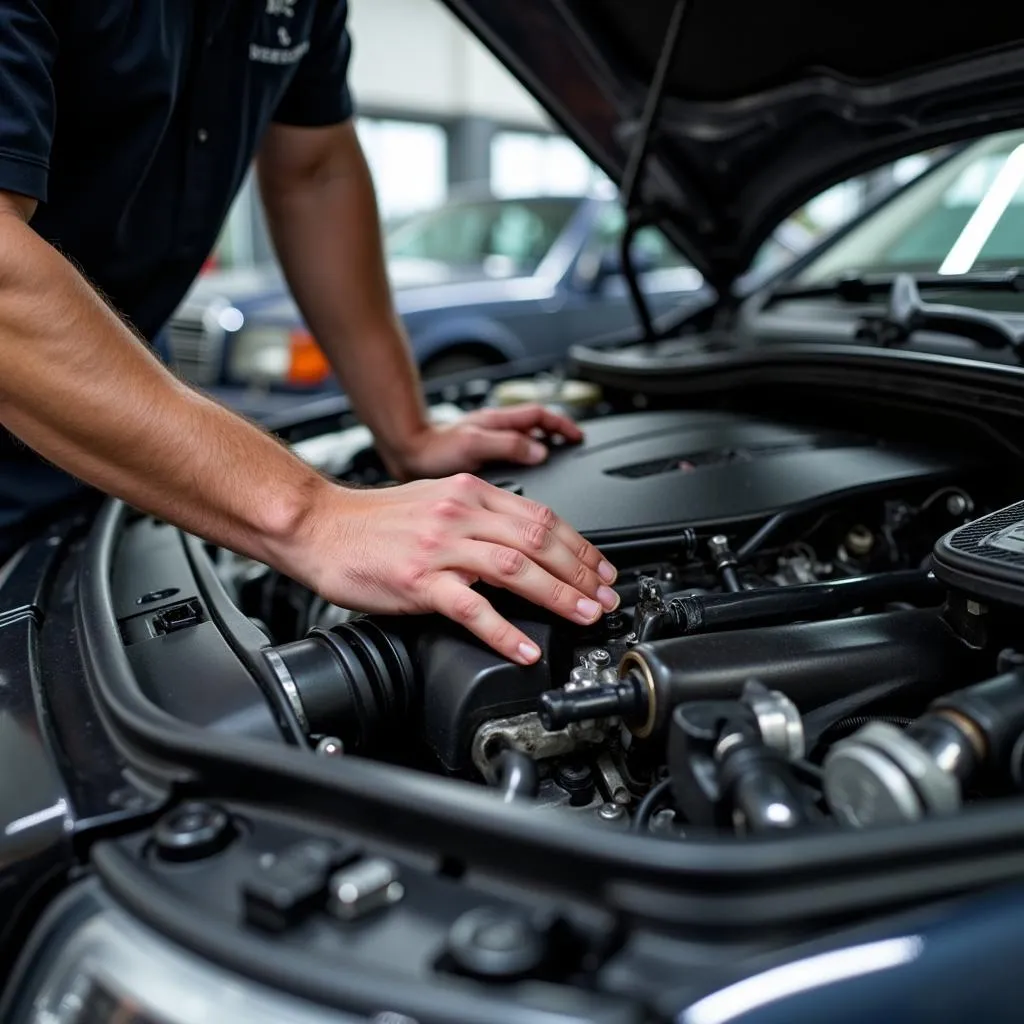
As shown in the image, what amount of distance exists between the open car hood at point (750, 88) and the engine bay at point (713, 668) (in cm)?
59

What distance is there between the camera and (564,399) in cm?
192

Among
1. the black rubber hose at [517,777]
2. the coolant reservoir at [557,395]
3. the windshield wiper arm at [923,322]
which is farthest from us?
the coolant reservoir at [557,395]

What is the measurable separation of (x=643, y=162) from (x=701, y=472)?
0.80 m

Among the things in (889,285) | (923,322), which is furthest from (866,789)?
(889,285)

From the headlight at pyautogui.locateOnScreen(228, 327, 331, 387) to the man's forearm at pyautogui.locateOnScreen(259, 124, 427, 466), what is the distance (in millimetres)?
1951

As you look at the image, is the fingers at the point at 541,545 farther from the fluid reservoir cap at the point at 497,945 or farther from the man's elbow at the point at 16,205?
the man's elbow at the point at 16,205

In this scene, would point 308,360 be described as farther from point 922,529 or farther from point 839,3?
point 922,529

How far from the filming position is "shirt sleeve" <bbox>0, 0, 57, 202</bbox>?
3.28 ft

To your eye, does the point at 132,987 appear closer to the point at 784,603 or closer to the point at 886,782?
the point at 886,782

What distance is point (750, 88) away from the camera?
5.76 feet

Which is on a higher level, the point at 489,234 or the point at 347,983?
the point at 347,983

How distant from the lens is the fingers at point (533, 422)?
4.96 ft

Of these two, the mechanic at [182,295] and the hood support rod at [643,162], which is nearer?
the mechanic at [182,295]

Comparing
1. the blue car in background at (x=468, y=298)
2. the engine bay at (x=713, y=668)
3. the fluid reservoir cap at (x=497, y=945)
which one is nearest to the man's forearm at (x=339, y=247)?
the engine bay at (x=713, y=668)
